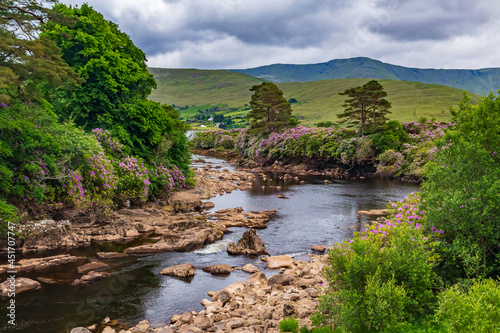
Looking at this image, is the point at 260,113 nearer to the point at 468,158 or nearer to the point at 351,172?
the point at 351,172

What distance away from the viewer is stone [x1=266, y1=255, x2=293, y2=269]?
780 inches

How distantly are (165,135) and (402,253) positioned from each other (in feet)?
95.8

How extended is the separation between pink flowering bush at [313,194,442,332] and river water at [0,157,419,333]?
Result: 7089mm

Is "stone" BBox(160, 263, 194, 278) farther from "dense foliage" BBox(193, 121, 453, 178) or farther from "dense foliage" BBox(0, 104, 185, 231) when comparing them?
"dense foliage" BBox(193, 121, 453, 178)

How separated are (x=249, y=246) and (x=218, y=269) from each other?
3883 millimetres

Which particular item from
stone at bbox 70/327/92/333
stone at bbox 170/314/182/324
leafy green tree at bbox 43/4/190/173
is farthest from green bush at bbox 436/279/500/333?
leafy green tree at bbox 43/4/190/173

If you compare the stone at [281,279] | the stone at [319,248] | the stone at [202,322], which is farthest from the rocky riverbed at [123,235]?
the stone at [281,279]

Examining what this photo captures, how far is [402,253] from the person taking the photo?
1027 centimetres

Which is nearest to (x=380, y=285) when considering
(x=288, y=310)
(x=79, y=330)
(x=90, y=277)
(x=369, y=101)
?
(x=288, y=310)

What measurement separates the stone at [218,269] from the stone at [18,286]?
8040 mm

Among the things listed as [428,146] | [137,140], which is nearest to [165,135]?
[137,140]

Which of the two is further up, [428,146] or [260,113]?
[260,113]

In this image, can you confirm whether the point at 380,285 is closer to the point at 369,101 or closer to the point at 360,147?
the point at 360,147

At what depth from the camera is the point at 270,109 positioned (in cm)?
7794
